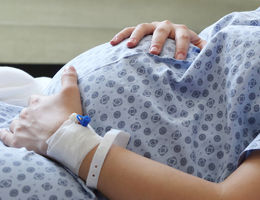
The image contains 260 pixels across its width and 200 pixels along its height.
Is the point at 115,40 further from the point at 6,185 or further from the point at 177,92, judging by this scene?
the point at 6,185

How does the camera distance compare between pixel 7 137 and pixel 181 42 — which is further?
pixel 181 42

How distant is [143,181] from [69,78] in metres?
0.29

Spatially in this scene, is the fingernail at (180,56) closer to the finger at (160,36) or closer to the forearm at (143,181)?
the finger at (160,36)

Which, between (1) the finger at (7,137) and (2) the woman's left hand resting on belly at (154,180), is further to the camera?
(1) the finger at (7,137)

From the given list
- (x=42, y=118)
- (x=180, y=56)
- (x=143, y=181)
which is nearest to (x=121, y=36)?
(x=180, y=56)

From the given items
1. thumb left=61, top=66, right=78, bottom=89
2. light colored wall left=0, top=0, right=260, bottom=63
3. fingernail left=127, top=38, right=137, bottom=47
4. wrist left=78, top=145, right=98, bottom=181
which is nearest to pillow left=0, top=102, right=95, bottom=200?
wrist left=78, top=145, right=98, bottom=181

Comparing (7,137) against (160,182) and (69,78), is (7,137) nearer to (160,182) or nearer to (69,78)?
(69,78)

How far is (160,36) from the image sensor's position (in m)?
0.79

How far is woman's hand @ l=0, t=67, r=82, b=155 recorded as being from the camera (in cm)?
63

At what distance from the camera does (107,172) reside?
0.56m

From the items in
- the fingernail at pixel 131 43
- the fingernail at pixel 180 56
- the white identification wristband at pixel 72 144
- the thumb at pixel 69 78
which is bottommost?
the white identification wristband at pixel 72 144

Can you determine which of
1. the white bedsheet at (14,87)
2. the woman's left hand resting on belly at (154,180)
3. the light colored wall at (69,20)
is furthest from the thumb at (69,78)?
the light colored wall at (69,20)

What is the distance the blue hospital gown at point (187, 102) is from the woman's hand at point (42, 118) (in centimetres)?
3

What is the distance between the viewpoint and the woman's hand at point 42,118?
2.06 ft
